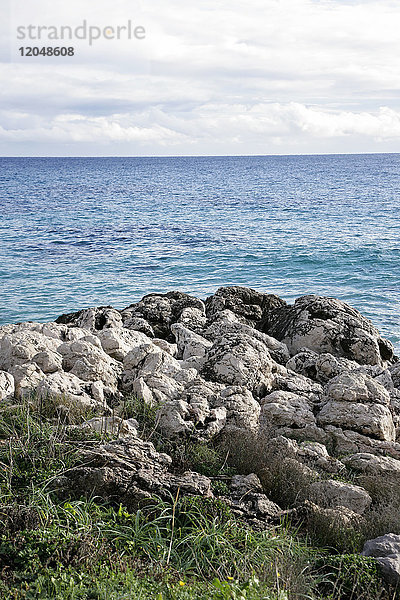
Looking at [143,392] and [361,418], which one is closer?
[143,392]

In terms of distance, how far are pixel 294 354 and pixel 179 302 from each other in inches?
131

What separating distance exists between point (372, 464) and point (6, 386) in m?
4.32

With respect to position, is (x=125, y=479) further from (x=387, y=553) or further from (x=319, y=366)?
(x=319, y=366)

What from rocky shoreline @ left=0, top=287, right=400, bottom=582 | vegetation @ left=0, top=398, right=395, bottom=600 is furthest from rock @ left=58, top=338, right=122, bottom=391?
vegetation @ left=0, top=398, right=395, bottom=600

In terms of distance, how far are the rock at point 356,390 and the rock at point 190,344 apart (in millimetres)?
2435

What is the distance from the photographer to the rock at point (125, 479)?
16.0 ft

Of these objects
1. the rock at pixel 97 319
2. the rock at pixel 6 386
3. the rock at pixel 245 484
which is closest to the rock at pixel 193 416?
the rock at pixel 245 484

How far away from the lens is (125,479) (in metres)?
5.01

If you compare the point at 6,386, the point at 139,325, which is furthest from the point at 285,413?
the point at 139,325

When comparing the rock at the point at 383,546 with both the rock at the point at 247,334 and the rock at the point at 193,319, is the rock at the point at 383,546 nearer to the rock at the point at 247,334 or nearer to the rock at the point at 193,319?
the rock at the point at 247,334

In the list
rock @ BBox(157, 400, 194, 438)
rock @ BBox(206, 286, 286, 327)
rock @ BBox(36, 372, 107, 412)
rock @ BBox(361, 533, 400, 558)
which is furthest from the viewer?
rock @ BBox(206, 286, 286, 327)

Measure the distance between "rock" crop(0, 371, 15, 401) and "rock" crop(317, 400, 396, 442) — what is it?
3876mm

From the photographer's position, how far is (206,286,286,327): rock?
12438 mm

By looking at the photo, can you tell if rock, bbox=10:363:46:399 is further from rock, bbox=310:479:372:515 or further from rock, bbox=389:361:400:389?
rock, bbox=389:361:400:389
